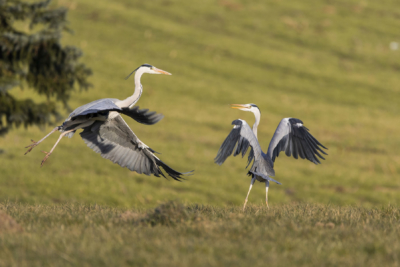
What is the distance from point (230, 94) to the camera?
33.7m

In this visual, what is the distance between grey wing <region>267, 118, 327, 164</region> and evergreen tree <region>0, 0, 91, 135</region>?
7.58 meters

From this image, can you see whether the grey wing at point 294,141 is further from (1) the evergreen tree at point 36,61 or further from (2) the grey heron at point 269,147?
(1) the evergreen tree at point 36,61

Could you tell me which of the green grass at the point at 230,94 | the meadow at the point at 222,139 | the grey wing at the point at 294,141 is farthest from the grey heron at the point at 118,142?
the grey wing at the point at 294,141

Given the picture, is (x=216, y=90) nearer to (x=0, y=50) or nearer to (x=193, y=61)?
(x=193, y=61)

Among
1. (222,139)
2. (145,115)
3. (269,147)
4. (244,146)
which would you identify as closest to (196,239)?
(145,115)

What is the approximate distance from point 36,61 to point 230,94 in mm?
21202

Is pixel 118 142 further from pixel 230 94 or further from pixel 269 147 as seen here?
pixel 230 94

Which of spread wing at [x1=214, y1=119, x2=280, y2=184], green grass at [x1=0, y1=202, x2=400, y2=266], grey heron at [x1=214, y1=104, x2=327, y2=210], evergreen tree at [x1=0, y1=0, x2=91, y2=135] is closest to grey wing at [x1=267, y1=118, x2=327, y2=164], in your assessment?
grey heron at [x1=214, y1=104, x2=327, y2=210]

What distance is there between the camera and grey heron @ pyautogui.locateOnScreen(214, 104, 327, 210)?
322 inches

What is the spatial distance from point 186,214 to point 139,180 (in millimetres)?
13975

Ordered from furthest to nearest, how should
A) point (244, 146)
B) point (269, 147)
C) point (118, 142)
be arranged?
point (118, 142), point (269, 147), point (244, 146)

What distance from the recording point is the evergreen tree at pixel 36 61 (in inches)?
519

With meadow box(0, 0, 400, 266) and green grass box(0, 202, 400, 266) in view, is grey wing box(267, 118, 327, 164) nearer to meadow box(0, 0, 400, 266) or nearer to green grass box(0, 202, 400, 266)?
meadow box(0, 0, 400, 266)

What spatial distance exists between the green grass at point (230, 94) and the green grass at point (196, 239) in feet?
11.8
